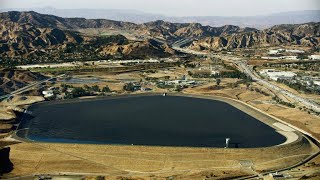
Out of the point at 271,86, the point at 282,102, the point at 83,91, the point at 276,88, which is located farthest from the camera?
the point at 271,86

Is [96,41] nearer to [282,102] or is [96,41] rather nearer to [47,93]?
[47,93]

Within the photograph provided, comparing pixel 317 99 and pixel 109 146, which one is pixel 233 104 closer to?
pixel 317 99

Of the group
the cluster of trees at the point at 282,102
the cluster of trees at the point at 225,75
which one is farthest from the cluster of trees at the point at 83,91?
the cluster of trees at the point at 282,102

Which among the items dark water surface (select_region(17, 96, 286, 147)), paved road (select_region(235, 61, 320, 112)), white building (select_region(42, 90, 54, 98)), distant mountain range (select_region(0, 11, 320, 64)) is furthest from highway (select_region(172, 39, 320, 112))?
white building (select_region(42, 90, 54, 98))

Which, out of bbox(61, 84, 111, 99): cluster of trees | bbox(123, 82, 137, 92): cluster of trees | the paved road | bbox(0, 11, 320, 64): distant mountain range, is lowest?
bbox(61, 84, 111, 99): cluster of trees

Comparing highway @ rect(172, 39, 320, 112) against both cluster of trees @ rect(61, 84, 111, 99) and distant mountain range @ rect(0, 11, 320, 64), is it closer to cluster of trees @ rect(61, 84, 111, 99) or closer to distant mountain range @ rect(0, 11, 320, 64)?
distant mountain range @ rect(0, 11, 320, 64)

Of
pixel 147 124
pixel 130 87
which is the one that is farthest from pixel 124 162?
pixel 130 87

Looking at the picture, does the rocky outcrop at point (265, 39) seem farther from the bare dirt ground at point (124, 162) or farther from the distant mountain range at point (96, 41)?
the bare dirt ground at point (124, 162)

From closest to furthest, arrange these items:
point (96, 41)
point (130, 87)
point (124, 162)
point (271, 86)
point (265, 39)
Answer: point (124, 162) < point (130, 87) < point (271, 86) < point (96, 41) < point (265, 39)

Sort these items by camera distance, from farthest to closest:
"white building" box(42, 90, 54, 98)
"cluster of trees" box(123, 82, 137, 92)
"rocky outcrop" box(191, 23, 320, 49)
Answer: "rocky outcrop" box(191, 23, 320, 49), "cluster of trees" box(123, 82, 137, 92), "white building" box(42, 90, 54, 98)
